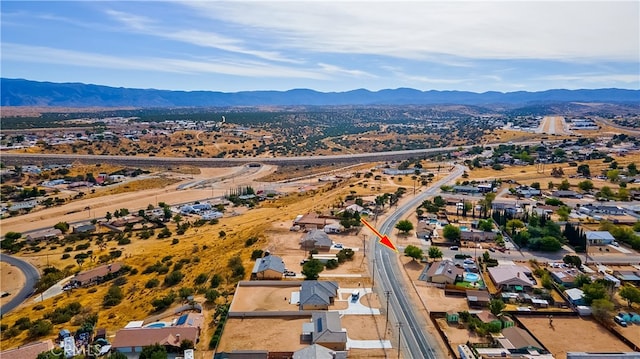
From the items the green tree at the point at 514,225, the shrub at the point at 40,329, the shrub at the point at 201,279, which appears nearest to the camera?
the shrub at the point at 40,329

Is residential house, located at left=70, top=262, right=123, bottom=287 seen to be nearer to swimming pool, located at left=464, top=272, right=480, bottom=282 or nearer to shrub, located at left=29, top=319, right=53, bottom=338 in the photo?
shrub, located at left=29, top=319, right=53, bottom=338

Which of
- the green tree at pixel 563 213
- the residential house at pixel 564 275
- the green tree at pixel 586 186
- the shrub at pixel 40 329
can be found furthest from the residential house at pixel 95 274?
the green tree at pixel 586 186

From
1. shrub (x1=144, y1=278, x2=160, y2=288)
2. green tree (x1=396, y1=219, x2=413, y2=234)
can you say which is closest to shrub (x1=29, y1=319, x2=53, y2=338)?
shrub (x1=144, y1=278, x2=160, y2=288)

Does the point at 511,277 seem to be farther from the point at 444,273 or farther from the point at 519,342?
the point at 519,342

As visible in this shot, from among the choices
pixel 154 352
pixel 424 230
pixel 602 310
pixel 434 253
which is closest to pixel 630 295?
pixel 602 310

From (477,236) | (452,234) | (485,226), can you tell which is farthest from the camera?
(485,226)

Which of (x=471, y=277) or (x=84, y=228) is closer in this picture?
(x=471, y=277)

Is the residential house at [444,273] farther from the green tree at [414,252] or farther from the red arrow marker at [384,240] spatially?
the red arrow marker at [384,240]
